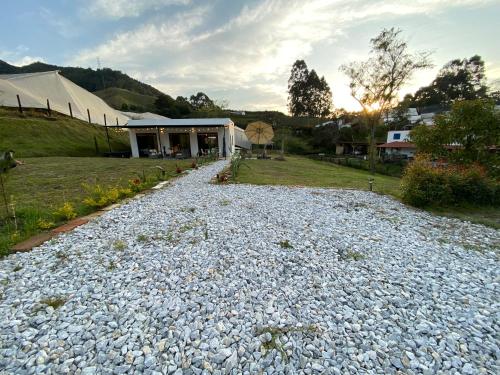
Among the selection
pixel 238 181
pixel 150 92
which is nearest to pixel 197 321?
pixel 238 181

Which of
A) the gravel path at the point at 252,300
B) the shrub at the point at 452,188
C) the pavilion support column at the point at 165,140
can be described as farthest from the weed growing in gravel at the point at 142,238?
the pavilion support column at the point at 165,140

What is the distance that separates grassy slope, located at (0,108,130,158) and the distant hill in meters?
50.7

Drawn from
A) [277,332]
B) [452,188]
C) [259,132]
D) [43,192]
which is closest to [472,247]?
[452,188]

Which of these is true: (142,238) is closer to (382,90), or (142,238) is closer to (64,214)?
(64,214)

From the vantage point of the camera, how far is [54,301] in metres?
2.01

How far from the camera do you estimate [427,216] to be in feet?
15.4

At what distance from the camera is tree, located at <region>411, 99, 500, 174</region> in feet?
20.9

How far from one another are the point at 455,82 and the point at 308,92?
25.5m

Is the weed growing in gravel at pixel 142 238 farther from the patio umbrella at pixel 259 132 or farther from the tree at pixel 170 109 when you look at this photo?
the tree at pixel 170 109

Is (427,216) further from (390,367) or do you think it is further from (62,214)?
(62,214)

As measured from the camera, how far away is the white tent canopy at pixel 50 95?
61.7ft

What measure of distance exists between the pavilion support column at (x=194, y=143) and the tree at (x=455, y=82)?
139 feet

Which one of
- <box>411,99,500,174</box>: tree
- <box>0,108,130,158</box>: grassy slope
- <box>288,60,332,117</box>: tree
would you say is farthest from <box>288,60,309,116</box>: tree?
<box>411,99,500,174</box>: tree

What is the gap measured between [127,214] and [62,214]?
1046 mm
